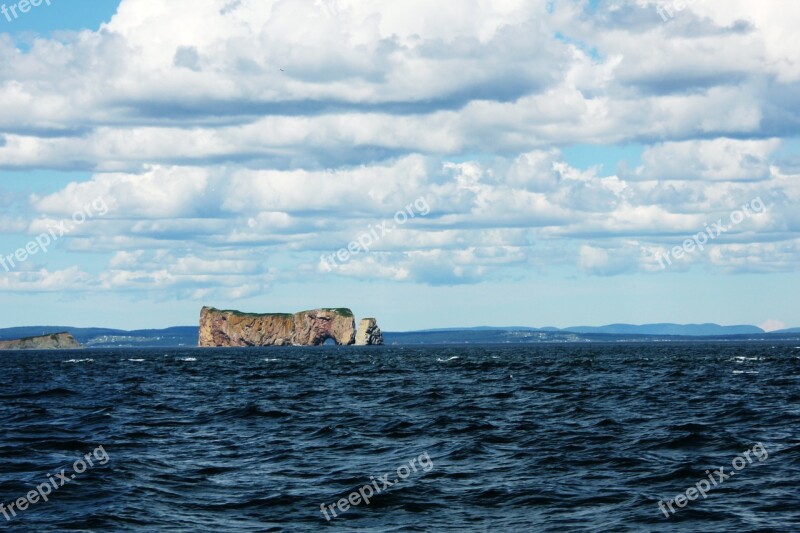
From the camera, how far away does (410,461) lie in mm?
36844

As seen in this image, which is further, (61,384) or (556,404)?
(61,384)

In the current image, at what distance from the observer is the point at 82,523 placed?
26.8m

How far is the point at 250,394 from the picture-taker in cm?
7412

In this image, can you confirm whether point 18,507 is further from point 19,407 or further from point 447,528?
point 19,407

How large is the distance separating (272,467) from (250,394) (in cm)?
3890

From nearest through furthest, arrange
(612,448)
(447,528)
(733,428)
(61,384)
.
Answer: (447,528)
(612,448)
(733,428)
(61,384)

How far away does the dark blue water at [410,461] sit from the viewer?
89.4 feet

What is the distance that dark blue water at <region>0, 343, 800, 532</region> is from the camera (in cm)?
2723

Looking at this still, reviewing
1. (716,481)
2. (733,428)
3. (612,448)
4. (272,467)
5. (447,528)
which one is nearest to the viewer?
(447,528)

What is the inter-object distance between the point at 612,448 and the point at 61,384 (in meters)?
67.1

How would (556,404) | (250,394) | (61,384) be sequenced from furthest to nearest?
(61,384) → (250,394) → (556,404)

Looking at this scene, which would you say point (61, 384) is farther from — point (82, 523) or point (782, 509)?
point (782, 509)

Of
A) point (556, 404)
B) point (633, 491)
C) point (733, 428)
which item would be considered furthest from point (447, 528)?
point (556, 404)

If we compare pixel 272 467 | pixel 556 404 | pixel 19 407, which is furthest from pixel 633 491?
pixel 19 407
